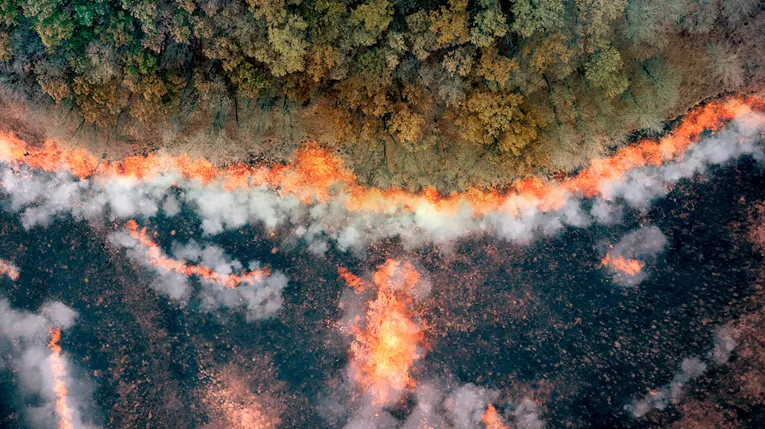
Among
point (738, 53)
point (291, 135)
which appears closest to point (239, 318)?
point (291, 135)

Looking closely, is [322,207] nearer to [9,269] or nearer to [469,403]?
[469,403]

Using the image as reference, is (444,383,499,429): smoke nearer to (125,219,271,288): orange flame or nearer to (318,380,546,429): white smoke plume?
(318,380,546,429): white smoke plume

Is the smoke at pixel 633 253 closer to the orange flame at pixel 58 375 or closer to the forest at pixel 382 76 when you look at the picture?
the forest at pixel 382 76

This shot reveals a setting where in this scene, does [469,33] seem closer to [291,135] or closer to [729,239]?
[291,135]

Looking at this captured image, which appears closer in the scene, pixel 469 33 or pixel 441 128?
pixel 469 33

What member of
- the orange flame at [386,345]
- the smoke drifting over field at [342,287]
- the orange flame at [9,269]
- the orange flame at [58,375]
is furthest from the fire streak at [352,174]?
the orange flame at [58,375]

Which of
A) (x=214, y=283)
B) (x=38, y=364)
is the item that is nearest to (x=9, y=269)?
(x=38, y=364)

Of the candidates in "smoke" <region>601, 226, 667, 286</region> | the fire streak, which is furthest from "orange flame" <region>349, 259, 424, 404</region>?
"smoke" <region>601, 226, 667, 286</region>
